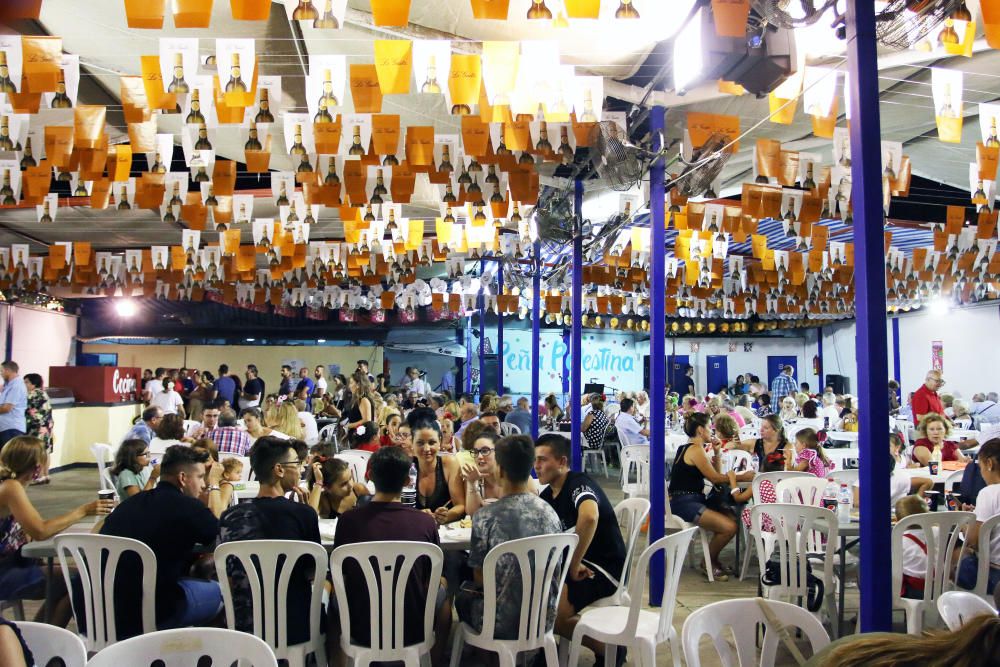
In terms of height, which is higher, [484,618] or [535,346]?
[535,346]

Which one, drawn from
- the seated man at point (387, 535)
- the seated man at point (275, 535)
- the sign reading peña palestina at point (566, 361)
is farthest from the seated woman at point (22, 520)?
the sign reading peña palestina at point (566, 361)

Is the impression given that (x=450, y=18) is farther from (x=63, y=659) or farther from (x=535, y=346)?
(x=535, y=346)

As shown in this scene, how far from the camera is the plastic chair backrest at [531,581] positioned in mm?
3168

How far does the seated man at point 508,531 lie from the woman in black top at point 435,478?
1.18m

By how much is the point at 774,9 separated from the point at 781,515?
2616 mm

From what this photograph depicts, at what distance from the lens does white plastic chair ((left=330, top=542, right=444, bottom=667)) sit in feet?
10.1

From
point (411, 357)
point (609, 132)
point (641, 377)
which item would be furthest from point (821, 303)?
point (609, 132)

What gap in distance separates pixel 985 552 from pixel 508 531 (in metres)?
2.56

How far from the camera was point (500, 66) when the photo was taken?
167 inches

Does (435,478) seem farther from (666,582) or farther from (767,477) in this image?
(767,477)

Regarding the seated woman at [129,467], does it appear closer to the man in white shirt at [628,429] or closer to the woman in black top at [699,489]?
the woman in black top at [699,489]

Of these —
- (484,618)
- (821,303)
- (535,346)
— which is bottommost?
(484,618)

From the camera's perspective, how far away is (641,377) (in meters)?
24.7

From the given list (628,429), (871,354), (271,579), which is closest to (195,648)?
(271,579)
